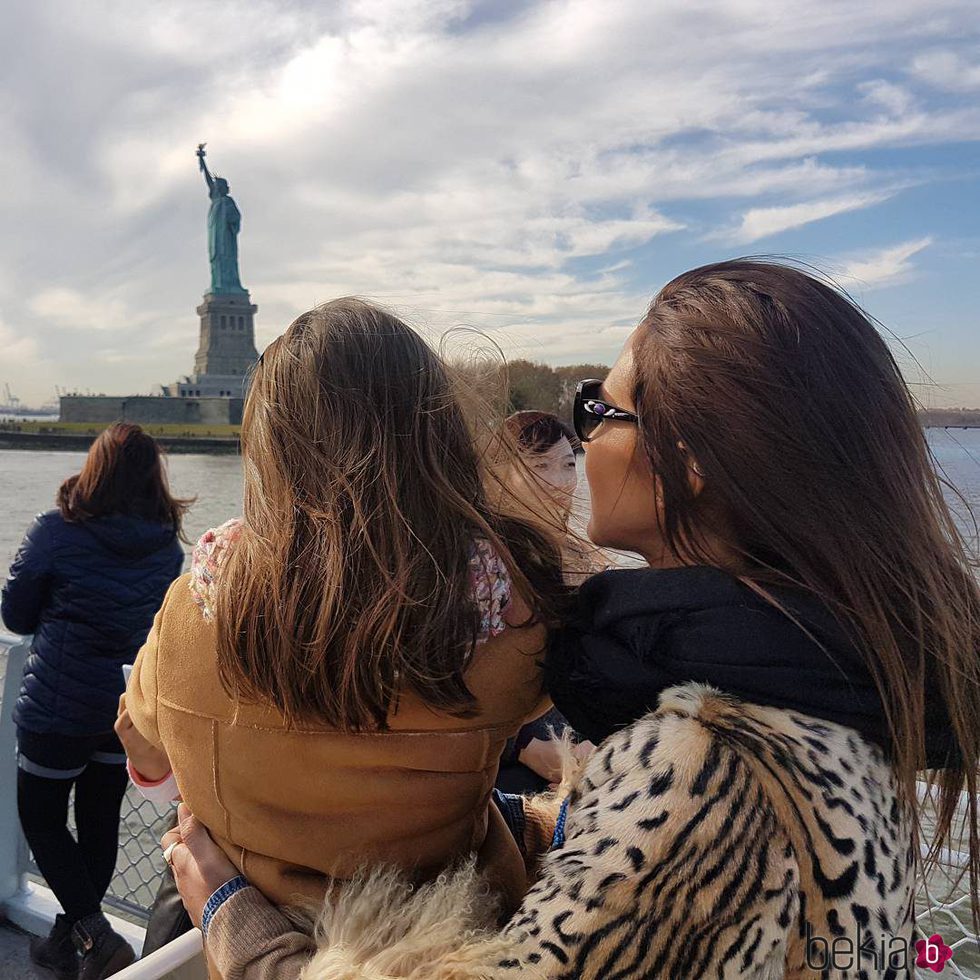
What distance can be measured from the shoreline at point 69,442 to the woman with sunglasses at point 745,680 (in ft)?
112

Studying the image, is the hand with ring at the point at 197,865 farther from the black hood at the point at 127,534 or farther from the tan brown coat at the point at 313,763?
the black hood at the point at 127,534

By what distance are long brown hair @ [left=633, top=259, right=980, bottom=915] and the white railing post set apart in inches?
89.5

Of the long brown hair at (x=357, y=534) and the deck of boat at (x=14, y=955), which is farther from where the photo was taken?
the deck of boat at (x=14, y=955)

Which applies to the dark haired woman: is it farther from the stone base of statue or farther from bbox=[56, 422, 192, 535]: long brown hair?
the stone base of statue

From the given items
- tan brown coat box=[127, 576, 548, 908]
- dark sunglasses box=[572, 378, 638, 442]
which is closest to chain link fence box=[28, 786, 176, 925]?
tan brown coat box=[127, 576, 548, 908]

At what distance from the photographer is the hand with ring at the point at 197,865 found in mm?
920

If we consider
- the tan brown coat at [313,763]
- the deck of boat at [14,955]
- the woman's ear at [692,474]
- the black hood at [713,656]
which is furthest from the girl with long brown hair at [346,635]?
the deck of boat at [14,955]

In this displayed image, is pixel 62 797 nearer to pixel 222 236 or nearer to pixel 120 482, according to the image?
pixel 120 482

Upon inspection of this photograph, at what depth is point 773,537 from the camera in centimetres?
81

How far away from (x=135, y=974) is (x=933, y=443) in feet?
3.75

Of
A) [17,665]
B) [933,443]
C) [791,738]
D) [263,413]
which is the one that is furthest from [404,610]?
[17,665]

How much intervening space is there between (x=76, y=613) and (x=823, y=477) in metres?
2.21

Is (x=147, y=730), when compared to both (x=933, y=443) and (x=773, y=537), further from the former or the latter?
(x=933, y=443)

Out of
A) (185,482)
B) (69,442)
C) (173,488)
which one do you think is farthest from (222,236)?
(173,488)
